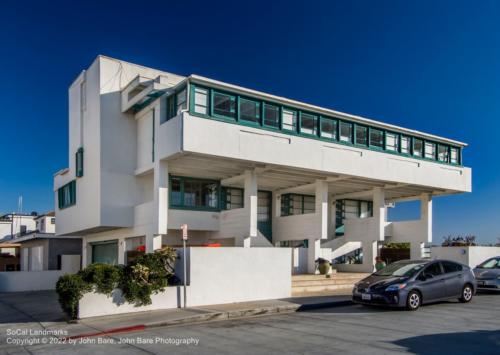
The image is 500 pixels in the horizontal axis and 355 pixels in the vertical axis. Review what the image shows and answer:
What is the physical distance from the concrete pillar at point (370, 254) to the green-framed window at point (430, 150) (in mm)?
5167

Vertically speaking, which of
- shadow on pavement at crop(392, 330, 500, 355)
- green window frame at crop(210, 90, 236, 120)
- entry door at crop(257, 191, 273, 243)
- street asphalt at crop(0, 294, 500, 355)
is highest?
green window frame at crop(210, 90, 236, 120)

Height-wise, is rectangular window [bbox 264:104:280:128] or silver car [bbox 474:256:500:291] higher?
rectangular window [bbox 264:104:280:128]

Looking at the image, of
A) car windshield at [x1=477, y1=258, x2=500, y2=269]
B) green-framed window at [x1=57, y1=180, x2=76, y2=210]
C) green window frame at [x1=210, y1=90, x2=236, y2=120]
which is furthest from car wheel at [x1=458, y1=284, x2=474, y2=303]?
green-framed window at [x1=57, y1=180, x2=76, y2=210]

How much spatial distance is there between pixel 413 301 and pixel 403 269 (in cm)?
136

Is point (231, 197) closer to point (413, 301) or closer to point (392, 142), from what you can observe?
point (392, 142)

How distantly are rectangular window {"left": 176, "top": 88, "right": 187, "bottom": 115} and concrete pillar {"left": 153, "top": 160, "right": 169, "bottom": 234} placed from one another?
2070 millimetres

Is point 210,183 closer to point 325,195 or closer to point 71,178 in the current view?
point 325,195

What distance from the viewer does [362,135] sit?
22.6 meters

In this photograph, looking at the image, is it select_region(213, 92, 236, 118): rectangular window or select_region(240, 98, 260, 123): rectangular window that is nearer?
select_region(213, 92, 236, 118): rectangular window

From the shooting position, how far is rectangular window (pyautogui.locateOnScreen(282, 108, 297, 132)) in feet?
64.8

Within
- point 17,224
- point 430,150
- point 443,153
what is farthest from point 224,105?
point 17,224

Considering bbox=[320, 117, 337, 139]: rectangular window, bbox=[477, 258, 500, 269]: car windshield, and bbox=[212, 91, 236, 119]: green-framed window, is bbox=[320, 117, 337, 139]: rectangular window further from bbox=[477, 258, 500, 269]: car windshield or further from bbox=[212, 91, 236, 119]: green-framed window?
bbox=[477, 258, 500, 269]: car windshield

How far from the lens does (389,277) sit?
14.4m

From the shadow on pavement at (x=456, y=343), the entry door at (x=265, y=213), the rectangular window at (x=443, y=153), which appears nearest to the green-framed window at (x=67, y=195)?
the entry door at (x=265, y=213)
